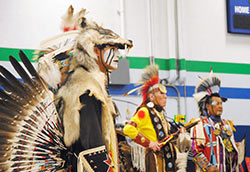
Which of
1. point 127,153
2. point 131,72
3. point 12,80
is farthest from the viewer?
point 131,72

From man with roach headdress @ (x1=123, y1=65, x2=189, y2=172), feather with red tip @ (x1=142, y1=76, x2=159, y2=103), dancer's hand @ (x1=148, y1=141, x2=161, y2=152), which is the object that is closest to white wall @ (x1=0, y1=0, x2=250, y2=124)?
feather with red tip @ (x1=142, y1=76, x2=159, y2=103)

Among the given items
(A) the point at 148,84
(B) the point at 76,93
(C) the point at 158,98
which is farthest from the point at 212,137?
(B) the point at 76,93

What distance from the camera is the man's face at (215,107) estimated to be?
489 centimetres

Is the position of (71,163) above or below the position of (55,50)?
below

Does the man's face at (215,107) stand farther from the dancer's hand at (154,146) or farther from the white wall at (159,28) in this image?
the dancer's hand at (154,146)

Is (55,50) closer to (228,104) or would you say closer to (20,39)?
(20,39)

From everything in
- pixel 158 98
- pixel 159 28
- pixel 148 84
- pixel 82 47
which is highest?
pixel 159 28

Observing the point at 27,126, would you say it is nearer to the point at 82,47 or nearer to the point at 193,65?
the point at 82,47

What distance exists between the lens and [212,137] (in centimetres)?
461

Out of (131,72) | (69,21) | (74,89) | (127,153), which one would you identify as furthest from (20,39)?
(74,89)

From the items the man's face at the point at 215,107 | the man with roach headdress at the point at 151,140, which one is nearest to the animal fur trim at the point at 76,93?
the man with roach headdress at the point at 151,140

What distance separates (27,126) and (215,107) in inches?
129

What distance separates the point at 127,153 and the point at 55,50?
173 cm

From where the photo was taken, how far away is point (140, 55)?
555 cm
